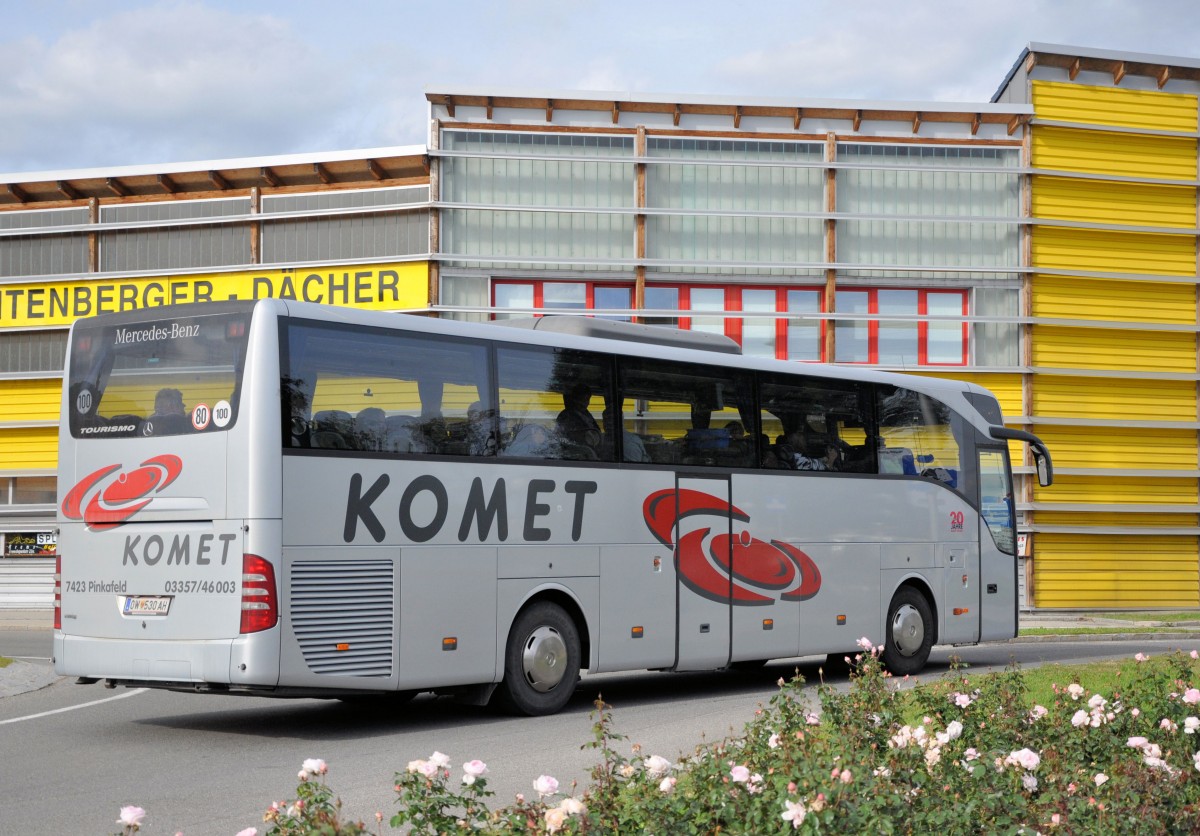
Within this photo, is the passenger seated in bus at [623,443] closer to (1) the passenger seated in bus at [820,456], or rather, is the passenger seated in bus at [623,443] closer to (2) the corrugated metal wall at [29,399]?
(1) the passenger seated in bus at [820,456]

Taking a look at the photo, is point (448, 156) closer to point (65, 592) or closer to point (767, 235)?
point (767, 235)

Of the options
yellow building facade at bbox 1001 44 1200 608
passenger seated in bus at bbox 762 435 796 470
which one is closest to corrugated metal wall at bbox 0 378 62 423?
yellow building facade at bbox 1001 44 1200 608

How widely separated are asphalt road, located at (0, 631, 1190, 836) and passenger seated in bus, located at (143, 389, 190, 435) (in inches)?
92.9

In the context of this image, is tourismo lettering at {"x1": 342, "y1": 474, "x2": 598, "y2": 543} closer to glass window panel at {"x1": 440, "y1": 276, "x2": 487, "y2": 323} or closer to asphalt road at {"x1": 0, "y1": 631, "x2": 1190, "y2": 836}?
asphalt road at {"x1": 0, "y1": 631, "x2": 1190, "y2": 836}

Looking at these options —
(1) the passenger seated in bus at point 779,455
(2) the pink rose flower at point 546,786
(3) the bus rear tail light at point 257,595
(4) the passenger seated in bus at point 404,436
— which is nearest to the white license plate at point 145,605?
(3) the bus rear tail light at point 257,595

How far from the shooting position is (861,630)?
55.4 ft

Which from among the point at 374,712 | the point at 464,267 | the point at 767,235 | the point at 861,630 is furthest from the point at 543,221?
the point at 374,712

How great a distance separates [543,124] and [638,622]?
20.1 m

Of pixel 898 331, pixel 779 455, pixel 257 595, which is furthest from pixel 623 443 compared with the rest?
pixel 898 331

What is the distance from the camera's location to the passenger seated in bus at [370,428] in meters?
11.8

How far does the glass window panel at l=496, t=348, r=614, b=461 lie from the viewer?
1302 cm

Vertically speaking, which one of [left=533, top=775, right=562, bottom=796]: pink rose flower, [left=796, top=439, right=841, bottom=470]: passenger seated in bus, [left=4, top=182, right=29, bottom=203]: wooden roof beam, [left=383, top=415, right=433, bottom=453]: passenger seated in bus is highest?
[left=4, top=182, right=29, bottom=203]: wooden roof beam

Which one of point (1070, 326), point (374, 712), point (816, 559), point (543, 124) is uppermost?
point (543, 124)

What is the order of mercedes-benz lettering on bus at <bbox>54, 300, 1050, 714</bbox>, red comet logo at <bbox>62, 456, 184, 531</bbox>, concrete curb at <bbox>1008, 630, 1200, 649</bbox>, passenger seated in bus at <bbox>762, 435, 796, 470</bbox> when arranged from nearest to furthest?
mercedes-benz lettering on bus at <bbox>54, 300, 1050, 714</bbox> < red comet logo at <bbox>62, 456, 184, 531</bbox> < passenger seated in bus at <bbox>762, 435, 796, 470</bbox> < concrete curb at <bbox>1008, 630, 1200, 649</bbox>
